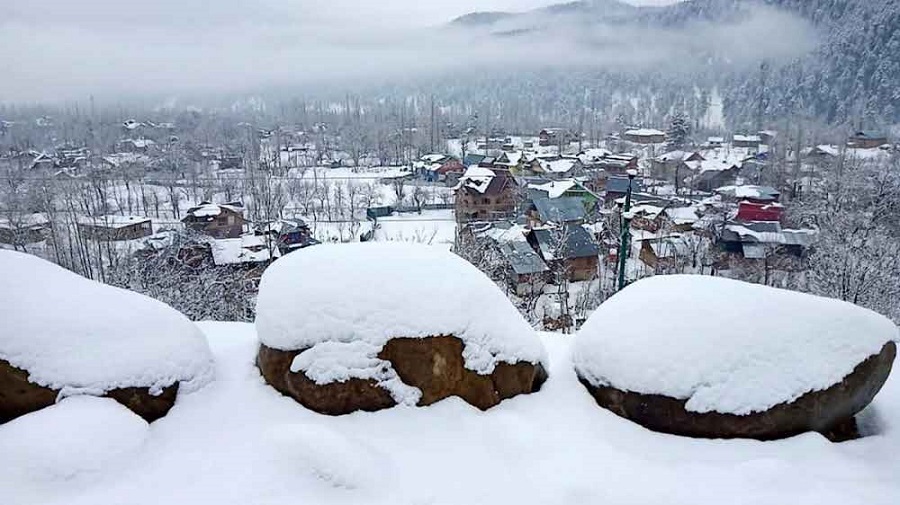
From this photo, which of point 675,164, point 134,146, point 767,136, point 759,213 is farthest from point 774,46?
point 134,146

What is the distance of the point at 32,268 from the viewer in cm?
551

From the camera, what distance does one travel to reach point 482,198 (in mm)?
33125

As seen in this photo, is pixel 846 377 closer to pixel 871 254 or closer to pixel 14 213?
pixel 871 254

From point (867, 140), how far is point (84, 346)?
62.7 m

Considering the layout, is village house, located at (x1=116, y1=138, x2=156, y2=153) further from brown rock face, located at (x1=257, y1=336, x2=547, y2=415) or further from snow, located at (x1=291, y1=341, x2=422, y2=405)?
snow, located at (x1=291, y1=341, x2=422, y2=405)

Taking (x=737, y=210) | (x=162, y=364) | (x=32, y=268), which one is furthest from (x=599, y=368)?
(x=737, y=210)

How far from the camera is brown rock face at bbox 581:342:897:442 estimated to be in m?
4.71

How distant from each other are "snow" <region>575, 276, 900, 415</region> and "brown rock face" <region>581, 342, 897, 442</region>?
72mm

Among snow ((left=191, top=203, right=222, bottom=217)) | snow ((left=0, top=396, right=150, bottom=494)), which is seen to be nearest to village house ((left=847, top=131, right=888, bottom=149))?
snow ((left=191, top=203, right=222, bottom=217))

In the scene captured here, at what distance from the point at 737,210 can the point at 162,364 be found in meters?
32.9

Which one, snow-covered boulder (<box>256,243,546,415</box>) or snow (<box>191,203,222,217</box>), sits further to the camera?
snow (<box>191,203,222,217</box>)

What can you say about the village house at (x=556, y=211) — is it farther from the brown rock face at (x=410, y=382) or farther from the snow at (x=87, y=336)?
the snow at (x=87, y=336)

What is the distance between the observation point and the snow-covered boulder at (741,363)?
4738mm

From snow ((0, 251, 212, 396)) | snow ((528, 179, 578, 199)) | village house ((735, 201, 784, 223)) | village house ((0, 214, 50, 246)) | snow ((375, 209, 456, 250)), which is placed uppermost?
snow ((0, 251, 212, 396))
